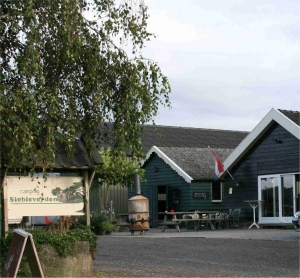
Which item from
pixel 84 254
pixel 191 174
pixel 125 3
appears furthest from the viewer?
pixel 191 174

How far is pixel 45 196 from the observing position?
12.2 metres

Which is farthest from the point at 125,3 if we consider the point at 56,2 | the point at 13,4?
the point at 13,4

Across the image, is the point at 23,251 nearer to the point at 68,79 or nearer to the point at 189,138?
the point at 68,79

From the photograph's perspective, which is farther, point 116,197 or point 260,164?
point 116,197

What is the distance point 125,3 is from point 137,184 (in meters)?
17.5

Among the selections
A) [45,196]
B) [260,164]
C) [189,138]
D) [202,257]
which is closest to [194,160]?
[260,164]

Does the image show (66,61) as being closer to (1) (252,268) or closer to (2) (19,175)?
(2) (19,175)

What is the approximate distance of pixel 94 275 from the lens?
1219 cm

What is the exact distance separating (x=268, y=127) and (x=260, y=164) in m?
1.74

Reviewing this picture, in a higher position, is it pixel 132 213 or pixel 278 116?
pixel 278 116

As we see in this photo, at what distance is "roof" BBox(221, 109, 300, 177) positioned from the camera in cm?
2732

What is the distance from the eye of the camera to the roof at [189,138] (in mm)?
43844

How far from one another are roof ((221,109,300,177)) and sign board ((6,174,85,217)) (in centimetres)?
1610

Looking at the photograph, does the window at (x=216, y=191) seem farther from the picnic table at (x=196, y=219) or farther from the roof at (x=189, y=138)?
the roof at (x=189, y=138)
